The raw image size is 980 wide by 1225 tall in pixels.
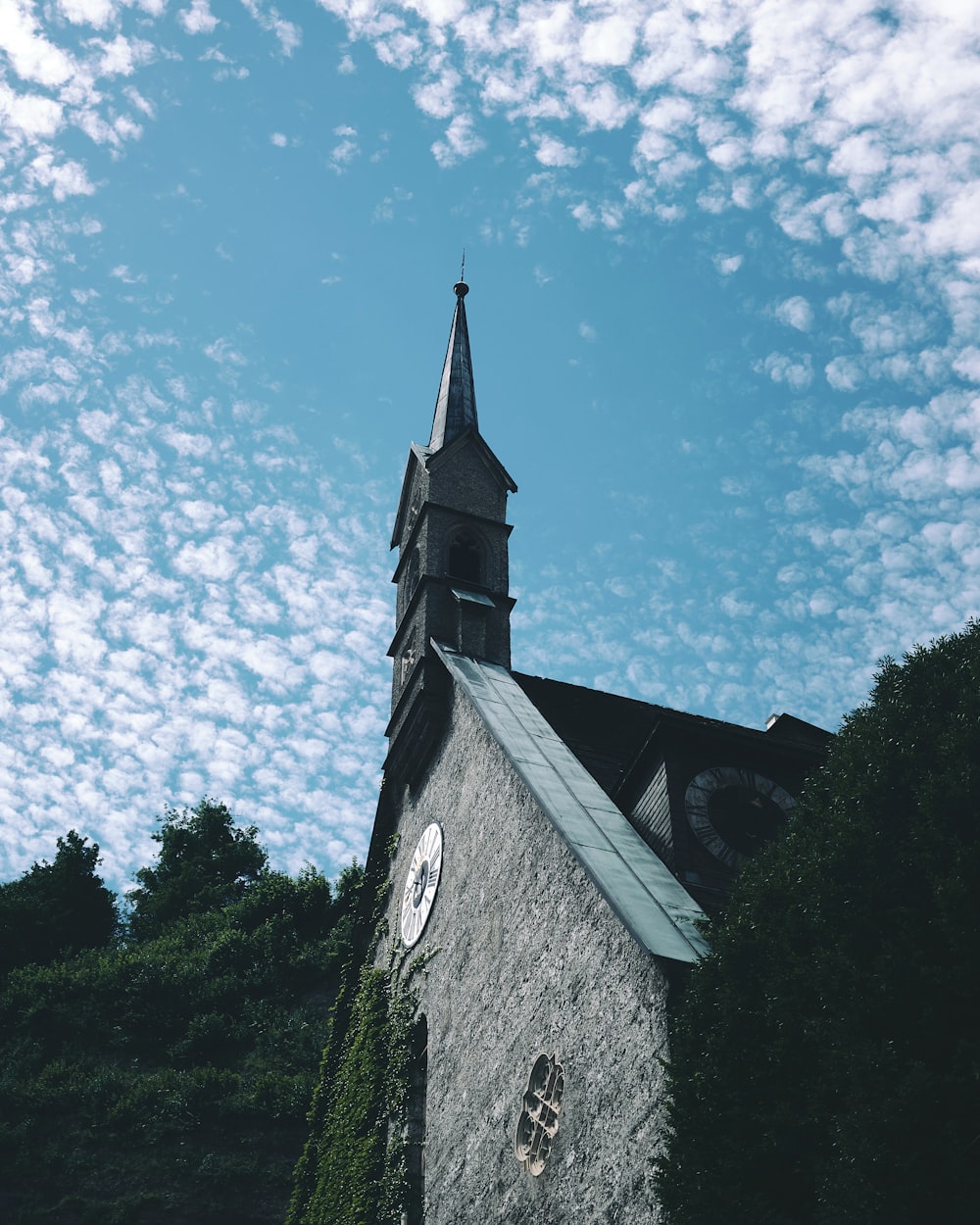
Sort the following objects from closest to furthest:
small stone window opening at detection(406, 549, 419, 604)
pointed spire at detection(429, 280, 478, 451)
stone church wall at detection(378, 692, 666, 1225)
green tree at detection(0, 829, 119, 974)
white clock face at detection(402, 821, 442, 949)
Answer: stone church wall at detection(378, 692, 666, 1225)
white clock face at detection(402, 821, 442, 949)
small stone window opening at detection(406, 549, 419, 604)
pointed spire at detection(429, 280, 478, 451)
green tree at detection(0, 829, 119, 974)

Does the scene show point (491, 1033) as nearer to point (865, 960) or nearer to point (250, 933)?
point (865, 960)

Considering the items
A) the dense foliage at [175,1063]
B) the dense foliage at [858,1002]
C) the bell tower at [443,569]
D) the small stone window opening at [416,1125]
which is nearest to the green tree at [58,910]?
the dense foliage at [175,1063]

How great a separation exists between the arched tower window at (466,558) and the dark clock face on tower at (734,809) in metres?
9.03

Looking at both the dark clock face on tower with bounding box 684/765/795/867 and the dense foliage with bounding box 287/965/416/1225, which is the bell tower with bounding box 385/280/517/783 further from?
the dark clock face on tower with bounding box 684/765/795/867

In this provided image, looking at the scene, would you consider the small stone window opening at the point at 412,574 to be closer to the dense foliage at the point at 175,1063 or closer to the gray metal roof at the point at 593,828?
the gray metal roof at the point at 593,828

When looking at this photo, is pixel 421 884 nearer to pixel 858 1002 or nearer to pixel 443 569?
pixel 443 569

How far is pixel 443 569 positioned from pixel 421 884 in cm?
736

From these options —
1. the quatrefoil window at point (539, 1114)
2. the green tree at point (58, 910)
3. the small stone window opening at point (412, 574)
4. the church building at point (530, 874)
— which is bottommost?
the quatrefoil window at point (539, 1114)

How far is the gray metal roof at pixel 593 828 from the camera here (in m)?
11.8

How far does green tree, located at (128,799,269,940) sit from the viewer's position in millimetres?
50031

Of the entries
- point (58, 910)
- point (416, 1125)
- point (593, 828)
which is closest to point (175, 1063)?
point (58, 910)

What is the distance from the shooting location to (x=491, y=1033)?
14.9 m

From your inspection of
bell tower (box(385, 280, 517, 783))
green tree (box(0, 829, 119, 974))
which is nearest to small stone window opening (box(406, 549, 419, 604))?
bell tower (box(385, 280, 517, 783))

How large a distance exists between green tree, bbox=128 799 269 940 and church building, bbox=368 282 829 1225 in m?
27.4
